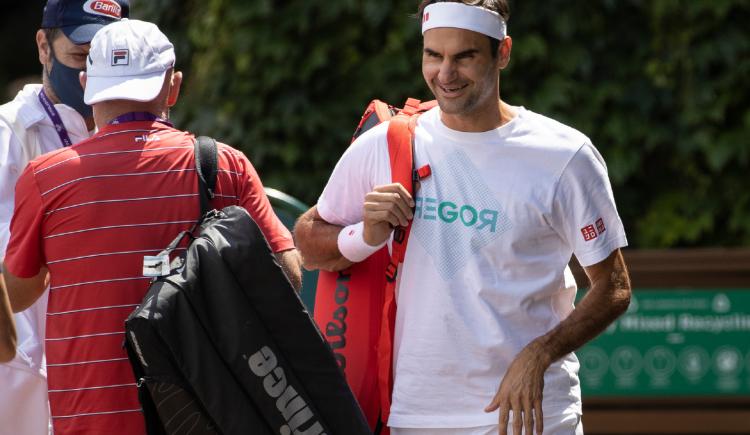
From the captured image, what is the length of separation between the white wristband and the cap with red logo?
1153 mm

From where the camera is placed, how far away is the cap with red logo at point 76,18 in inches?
164

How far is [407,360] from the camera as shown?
359 cm

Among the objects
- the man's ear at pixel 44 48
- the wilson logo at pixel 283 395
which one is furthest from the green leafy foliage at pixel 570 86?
the wilson logo at pixel 283 395

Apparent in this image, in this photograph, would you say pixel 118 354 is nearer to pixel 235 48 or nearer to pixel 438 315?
pixel 438 315

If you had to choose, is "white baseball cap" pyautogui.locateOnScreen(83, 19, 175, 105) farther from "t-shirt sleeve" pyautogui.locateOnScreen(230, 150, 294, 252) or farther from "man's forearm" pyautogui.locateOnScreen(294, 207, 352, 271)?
"man's forearm" pyautogui.locateOnScreen(294, 207, 352, 271)

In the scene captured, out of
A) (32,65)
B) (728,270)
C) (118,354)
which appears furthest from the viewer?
(32,65)

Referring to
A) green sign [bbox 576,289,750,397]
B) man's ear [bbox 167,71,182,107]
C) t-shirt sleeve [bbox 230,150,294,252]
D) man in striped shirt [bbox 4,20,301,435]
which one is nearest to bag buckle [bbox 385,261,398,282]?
t-shirt sleeve [bbox 230,150,294,252]

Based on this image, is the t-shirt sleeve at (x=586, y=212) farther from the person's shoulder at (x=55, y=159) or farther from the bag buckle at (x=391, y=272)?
the person's shoulder at (x=55, y=159)

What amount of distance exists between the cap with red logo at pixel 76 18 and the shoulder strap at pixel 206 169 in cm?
91

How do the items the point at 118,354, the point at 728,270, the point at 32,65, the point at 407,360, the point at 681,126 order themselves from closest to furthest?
the point at 118,354, the point at 407,360, the point at 728,270, the point at 681,126, the point at 32,65

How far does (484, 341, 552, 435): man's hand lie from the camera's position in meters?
3.35

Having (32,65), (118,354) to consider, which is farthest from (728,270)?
(32,65)

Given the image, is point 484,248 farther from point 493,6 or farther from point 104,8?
point 104,8

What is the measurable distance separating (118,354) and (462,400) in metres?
0.93
